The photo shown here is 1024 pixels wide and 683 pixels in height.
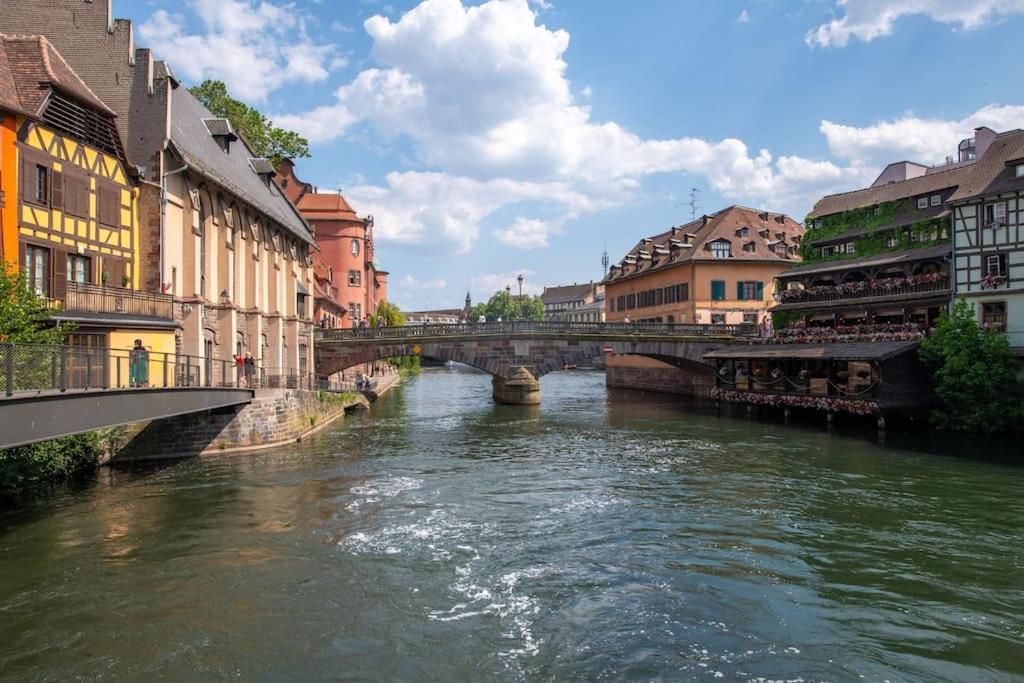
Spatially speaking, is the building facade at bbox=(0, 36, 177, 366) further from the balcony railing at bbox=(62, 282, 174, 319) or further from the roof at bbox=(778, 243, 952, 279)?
the roof at bbox=(778, 243, 952, 279)

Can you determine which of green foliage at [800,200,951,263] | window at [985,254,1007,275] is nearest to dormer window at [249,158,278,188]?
green foliage at [800,200,951,263]

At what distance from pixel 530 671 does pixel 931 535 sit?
36.1 feet

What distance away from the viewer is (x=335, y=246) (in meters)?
67.2

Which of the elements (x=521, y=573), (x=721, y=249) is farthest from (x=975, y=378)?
(x=721, y=249)

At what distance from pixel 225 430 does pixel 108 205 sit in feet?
29.3

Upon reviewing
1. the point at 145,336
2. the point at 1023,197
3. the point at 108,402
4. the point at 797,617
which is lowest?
the point at 797,617

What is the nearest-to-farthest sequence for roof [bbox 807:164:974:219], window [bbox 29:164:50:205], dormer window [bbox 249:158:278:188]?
window [bbox 29:164:50:205] → roof [bbox 807:164:974:219] → dormer window [bbox 249:158:278:188]

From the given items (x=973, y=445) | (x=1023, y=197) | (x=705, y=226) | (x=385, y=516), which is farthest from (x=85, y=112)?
(x=705, y=226)

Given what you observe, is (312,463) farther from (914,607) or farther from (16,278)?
(914,607)

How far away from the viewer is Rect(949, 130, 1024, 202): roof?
33094 millimetres

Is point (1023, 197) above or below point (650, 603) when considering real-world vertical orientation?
above

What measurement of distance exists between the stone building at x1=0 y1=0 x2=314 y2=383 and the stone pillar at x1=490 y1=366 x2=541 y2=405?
1640 cm

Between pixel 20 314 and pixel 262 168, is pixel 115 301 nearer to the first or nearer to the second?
pixel 20 314

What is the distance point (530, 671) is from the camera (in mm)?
9625
